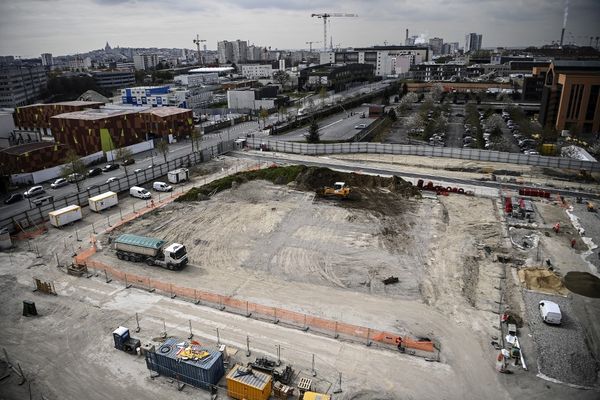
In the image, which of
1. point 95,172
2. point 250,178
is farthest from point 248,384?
point 95,172

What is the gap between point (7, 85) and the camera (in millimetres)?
72312

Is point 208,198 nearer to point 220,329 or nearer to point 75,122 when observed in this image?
point 220,329

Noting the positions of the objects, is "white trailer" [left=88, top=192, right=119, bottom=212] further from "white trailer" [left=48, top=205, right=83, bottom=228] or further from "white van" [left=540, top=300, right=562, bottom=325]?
"white van" [left=540, top=300, right=562, bottom=325]

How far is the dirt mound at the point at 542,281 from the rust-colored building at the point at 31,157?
38802 millimetres

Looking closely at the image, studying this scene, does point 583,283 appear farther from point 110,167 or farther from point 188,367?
point 110,167

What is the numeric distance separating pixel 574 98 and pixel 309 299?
47389 millimetres

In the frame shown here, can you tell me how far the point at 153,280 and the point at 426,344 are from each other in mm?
13181

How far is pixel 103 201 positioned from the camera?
92.0 ft

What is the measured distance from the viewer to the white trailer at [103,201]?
27.7 metres

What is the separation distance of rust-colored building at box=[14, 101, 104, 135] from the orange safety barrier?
44.0 m

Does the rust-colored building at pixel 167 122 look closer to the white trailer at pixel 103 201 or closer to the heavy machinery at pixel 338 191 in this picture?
the white trailer at pixel 103 201

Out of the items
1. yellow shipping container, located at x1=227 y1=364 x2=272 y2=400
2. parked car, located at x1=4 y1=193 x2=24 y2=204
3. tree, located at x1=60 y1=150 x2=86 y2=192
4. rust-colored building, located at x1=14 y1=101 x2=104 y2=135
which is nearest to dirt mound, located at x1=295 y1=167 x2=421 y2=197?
tree, located at x1=60 y1=150 x2=86 y2=192

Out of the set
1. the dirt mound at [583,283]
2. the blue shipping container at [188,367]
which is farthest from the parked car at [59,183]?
the dirt mound at [583,283]

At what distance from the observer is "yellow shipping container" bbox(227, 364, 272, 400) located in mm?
12258
